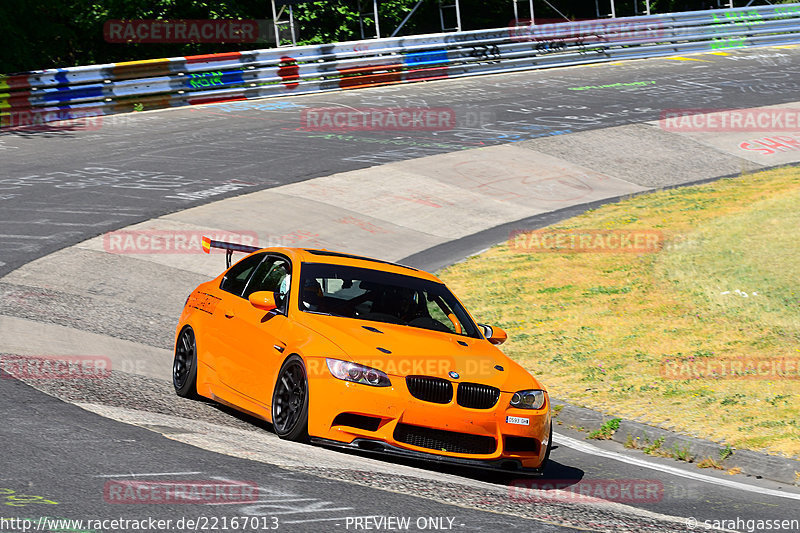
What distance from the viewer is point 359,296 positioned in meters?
8.85

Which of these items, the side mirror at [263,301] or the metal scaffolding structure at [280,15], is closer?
the side mirror at [263,301]

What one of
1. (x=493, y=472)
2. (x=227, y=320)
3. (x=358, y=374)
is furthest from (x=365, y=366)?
(x=227, y=320)

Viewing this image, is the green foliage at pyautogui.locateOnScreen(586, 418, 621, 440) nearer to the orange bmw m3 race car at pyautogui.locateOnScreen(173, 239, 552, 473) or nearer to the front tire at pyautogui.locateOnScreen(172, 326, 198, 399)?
the orange bmw m3 race car at pyautogui.locateOnScreen(173, 239, 552, 473)

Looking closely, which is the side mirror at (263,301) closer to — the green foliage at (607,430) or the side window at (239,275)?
the side window at (239,275)

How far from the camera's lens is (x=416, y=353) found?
26.1 feet

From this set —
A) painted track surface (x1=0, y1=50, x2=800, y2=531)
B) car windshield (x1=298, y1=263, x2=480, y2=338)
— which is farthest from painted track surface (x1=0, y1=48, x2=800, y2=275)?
car windshield (x1=298, y1=263, x2=480, y2=338)

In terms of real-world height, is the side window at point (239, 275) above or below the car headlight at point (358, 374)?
above

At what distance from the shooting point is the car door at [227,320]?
29.7ft

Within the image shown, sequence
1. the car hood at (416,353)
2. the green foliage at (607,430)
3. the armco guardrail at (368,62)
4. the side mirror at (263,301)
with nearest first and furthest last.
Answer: the car hood at (416,353) < the side mirror at (263,301) < the green foliage at (607,430) < the armco guardrail at (368,62)

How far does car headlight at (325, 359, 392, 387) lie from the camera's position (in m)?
7.62

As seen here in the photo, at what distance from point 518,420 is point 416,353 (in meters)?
0.91

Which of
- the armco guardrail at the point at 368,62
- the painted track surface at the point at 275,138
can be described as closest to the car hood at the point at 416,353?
the painted track surface at the point at 275,138

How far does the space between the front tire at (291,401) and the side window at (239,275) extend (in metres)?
1.65

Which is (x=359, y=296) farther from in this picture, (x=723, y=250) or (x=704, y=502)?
(x=723, y=250)
